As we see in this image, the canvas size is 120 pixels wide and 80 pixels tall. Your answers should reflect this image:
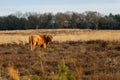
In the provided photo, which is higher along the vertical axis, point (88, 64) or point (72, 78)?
point (72, 78)

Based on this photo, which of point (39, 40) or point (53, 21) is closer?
point (39, 40)

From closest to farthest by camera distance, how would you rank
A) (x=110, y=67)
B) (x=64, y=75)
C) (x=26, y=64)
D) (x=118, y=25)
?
(x=64, y=75)
(x=110, y=67)
(x=26, y=64)
(x=118, y=25)

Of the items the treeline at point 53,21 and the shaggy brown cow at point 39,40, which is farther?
the treeline at point 53,21

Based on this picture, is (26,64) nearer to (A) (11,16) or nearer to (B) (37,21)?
(B) (37,21)

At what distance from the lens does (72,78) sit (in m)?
6.21

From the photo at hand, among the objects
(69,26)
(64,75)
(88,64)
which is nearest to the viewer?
(64,75)

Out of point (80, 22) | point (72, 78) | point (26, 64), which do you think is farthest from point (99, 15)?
point (72, 78)

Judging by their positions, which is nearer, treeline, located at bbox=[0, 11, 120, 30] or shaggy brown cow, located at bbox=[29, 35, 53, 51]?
shaggy brown cow, located at bbox=[29, 35, 53, 51]

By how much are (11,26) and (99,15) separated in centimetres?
2006

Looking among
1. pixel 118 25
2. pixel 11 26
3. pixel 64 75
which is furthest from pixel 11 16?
pixel 64 75

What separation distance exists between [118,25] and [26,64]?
6589 centimetres

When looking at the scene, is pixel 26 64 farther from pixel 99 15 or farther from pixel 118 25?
pixel 99 15

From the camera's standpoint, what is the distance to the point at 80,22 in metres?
87.4

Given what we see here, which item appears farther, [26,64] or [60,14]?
[60,14]
